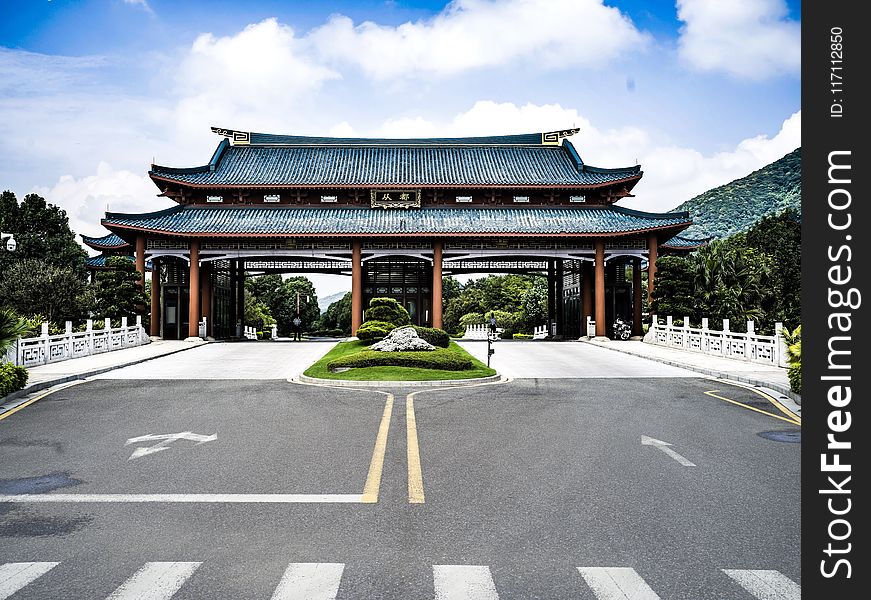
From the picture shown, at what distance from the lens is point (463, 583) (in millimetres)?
4578

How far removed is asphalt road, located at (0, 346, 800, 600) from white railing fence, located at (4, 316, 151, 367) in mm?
10261

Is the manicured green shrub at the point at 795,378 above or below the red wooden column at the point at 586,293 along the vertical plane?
below

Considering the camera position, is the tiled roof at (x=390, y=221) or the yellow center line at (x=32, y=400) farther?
the tiled roof at (x=390, y=221)

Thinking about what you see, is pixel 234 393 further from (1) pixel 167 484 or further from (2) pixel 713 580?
(2) pixel 713 580

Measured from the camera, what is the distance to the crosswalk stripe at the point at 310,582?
4363 millimetres

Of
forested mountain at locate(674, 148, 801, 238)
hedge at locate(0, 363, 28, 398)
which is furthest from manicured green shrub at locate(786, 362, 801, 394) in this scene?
forested mountain at locate(674, 148, 801, 238)

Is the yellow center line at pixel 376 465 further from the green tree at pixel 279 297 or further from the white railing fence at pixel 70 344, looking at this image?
the green tree at pixel 279 297

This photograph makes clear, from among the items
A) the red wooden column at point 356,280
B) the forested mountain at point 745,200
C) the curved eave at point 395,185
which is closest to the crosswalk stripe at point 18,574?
the red wooden column at point 356,280

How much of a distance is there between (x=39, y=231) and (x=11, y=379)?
150 feet

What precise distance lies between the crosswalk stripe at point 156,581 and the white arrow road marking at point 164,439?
4.52 meters

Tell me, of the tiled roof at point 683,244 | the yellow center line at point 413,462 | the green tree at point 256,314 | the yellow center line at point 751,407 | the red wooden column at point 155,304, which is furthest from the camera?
the green tree at point 256,314

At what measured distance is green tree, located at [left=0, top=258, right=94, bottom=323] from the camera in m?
40.8

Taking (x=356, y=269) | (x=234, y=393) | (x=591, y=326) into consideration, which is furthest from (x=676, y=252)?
(x=234, y=393)

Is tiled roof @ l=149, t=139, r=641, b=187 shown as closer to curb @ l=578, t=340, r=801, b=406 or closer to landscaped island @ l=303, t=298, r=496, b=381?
curb @ l=578, t=340, r=801, b=406
